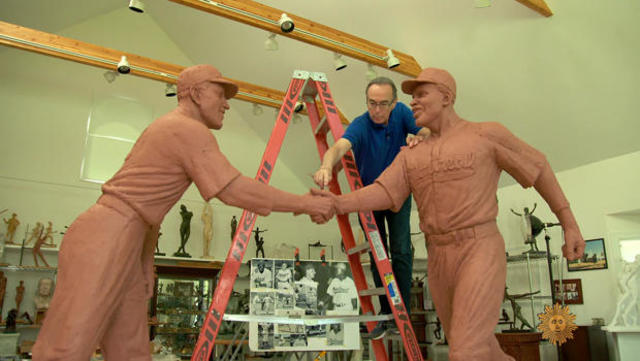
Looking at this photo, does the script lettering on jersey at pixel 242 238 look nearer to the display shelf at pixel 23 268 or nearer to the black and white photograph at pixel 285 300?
the black and white photograph at pixel 285 300

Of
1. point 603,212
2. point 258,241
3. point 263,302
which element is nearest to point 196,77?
point 263,302

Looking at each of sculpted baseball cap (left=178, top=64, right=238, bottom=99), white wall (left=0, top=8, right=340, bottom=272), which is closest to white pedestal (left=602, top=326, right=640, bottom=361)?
sculpted baseball cap (left=178, top=64, right=238, bottom=99)

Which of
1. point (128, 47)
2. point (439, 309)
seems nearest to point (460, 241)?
point (439, 309)

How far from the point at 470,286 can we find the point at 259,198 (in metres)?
0.97

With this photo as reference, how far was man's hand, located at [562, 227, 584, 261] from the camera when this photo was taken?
247 centimetres

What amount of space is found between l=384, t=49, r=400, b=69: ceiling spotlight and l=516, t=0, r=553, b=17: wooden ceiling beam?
1.67 metres

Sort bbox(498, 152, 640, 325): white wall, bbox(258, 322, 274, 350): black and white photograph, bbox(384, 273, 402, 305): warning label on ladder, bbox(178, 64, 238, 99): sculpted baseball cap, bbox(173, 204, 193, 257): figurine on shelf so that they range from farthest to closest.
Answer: bbox(173, 204, 193, 257): figurine on shelf
bbox(498, 152, 640, 325): white wall
bbox(258, 322, 274, 350): black and white photograph
bbox(384, 273, 402, 305): warning label on ladder
bbox(178, 64, 238, 99): sculpted baseball cap

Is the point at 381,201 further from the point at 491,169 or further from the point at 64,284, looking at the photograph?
the point at 64,284

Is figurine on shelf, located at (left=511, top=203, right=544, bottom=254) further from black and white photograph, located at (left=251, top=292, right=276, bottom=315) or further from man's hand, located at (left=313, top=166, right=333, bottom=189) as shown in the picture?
man's hand, located at (left=313, top=166, right=333, bottom=189)

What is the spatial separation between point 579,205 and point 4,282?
8.49 metres

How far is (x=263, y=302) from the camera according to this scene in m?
5.66

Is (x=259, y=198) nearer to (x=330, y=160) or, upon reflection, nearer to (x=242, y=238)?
(x=242, y=238)

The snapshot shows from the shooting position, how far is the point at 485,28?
6320 mm

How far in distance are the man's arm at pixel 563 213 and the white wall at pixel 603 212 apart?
4.66 meters
